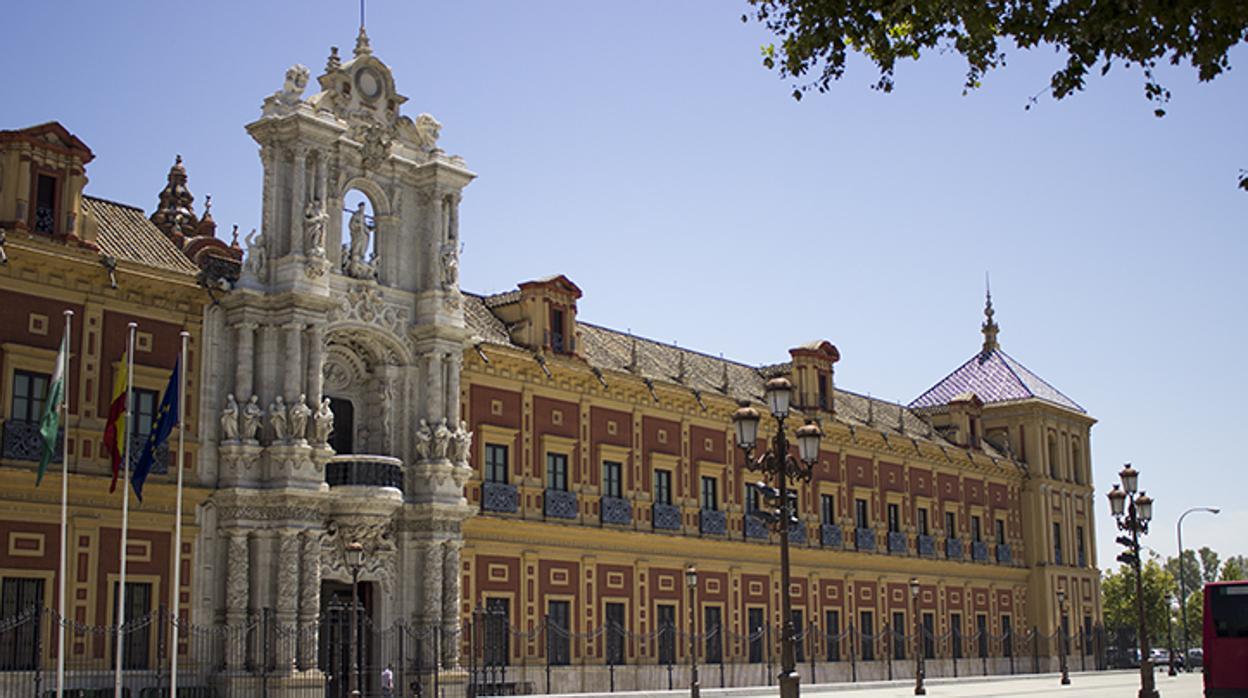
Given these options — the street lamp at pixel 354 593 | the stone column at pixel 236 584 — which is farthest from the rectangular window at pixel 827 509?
the stone column at pixel 236 584

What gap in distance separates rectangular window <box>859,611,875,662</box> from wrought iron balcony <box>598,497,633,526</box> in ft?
41.6

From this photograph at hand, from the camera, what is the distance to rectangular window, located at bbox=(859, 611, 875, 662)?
159 ft

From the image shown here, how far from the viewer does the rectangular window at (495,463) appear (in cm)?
3550

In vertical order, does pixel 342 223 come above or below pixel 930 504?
above

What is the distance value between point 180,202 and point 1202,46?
143 feet

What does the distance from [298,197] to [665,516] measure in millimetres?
14763

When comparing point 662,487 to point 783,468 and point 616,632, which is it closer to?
point 616,632

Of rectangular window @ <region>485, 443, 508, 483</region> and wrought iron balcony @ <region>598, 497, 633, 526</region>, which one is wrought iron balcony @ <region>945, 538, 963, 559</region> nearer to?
wrought iron balcony @ <region>598, 497, 633, 526</region>

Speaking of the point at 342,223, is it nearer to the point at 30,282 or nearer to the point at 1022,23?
the point at 30,282

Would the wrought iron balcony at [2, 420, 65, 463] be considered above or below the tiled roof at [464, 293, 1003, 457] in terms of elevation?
below

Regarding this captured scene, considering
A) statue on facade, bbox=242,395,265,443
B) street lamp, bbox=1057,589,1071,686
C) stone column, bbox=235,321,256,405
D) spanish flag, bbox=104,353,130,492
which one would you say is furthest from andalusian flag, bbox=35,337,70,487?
street lamp, bbox=1057,589,1071,686

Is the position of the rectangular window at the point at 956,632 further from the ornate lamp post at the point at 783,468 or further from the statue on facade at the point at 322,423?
the ornate lamp post at the point at 783,468

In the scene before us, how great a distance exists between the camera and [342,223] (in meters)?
31.9

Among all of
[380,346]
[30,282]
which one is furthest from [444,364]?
[30,282]
